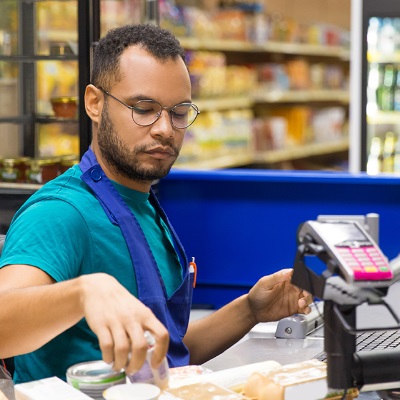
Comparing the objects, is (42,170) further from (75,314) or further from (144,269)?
(75,314)

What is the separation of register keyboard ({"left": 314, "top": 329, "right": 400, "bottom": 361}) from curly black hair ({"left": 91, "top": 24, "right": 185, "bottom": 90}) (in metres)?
0.77

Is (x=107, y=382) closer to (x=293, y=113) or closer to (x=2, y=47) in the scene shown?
(x=2, y=47)

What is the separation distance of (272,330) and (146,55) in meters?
0.80

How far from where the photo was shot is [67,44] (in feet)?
13.1

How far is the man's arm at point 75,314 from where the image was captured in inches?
52.7

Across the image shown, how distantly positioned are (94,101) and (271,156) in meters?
6.24

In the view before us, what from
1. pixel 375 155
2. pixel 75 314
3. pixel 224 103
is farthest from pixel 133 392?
pixel 224 103

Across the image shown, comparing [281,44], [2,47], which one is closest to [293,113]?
[281,44]

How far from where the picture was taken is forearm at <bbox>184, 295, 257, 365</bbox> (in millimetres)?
2230

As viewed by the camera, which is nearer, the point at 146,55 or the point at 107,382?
the point at 107,382

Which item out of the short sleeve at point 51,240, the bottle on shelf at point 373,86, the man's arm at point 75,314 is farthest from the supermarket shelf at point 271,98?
the man's arm at point 75,314

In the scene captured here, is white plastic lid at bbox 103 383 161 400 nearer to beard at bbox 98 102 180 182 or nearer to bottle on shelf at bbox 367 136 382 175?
beard at bbox 98 102 180 182

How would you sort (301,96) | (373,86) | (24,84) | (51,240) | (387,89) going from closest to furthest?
(51,240) < (24,84) < (373,86) < (387,89) < (301,96)

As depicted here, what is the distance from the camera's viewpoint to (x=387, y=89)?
672 cm
